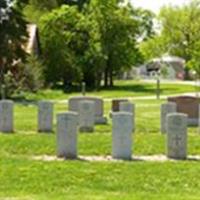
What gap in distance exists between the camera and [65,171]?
1312 cm

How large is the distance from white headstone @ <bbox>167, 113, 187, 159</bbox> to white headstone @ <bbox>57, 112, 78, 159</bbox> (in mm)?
1973

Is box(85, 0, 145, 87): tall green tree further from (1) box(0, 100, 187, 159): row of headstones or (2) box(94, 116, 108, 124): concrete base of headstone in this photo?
(1) box(0, 100, 187, 159): row of headstones

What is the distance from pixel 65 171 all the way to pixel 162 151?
4.21 meters

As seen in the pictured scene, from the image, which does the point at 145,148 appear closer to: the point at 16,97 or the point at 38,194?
the point at 38,194

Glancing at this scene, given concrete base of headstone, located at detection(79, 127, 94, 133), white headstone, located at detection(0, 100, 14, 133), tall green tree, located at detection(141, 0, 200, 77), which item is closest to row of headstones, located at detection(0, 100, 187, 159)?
white headstone, located at detection(0, 100, 14, 133)

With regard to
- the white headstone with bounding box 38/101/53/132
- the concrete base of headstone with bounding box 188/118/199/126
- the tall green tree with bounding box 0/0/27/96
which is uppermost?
the tall green tree with bounding box 0/0/27/96

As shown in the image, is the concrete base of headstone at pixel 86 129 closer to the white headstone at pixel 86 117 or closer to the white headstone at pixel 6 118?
the white headstone at pixel 86 117

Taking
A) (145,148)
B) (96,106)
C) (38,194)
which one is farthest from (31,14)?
(38,194)

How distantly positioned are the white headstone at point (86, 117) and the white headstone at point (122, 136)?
241 inches

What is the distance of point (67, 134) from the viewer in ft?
50.6

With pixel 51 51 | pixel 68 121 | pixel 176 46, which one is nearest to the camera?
pixel 68 121

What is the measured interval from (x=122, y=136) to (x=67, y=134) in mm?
1132

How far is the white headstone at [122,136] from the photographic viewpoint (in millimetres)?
15398

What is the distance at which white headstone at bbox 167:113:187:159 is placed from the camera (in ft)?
51.0
